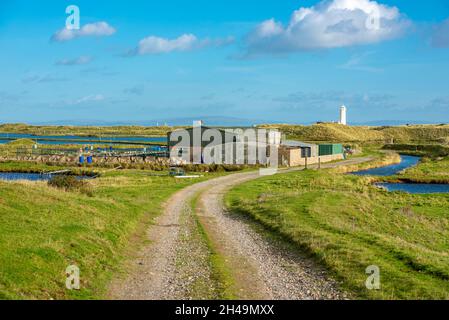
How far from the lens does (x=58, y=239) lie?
661 inches

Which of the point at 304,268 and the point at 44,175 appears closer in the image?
the point at 304,268

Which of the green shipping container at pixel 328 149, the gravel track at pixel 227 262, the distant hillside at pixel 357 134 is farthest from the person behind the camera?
the distant hillside at pixel 357 134

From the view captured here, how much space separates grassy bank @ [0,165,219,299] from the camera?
41.6 feet

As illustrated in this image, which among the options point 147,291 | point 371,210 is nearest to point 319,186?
point 371,210

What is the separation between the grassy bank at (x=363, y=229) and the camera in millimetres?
14289

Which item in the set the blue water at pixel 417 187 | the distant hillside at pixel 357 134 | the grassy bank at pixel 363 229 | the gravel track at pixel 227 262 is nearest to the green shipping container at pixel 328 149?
the blue water at pixel 417 187

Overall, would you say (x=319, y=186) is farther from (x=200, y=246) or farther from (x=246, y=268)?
(x=246, y=268)

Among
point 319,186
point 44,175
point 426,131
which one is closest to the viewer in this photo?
point 319,186

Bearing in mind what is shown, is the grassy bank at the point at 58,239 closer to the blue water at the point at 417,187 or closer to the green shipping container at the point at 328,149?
the blue water at the point at 417,187

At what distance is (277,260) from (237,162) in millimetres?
52088

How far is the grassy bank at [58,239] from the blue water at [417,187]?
108 ft

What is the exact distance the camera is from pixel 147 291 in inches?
529

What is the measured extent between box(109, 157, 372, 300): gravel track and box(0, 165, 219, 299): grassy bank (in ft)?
3.13

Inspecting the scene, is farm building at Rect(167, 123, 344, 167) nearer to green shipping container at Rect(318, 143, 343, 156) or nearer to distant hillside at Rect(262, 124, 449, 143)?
green shipping container at Rect(318, 143, 343, 156)
